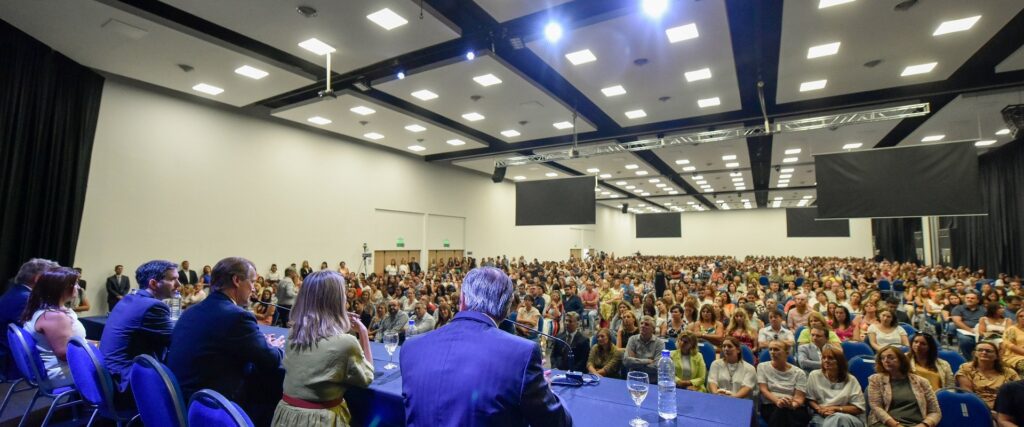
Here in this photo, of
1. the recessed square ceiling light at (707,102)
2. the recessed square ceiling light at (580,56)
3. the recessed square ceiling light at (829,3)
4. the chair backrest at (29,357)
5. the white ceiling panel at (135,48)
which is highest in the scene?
the recessed square ceiling light at (707,102)

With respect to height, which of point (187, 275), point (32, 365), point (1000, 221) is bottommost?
point (32, 365)

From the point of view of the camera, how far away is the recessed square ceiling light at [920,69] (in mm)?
7035

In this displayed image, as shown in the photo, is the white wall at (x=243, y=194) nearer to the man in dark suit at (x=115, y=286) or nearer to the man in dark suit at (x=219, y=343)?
the man in dark suit at (x=115, y=286)

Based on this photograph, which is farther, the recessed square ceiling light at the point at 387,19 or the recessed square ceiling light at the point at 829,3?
the recessed square ceiling light at the point at 387,19

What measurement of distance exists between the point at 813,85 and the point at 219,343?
371 inches

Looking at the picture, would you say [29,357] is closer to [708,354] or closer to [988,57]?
[708,354]

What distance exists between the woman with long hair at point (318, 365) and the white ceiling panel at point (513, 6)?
182 inches

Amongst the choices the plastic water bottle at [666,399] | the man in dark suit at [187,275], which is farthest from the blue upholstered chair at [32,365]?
the man in dark suit at [187,275]

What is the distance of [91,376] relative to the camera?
249 cm

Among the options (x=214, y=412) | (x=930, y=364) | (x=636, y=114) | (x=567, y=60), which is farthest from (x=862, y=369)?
(x=636, y=114)

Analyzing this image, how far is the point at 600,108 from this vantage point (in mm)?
9664

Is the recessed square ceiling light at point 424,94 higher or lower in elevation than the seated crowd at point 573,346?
higher

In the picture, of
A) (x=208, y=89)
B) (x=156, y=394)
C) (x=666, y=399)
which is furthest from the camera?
(x=208, y=89)

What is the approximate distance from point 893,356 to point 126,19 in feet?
28.8
